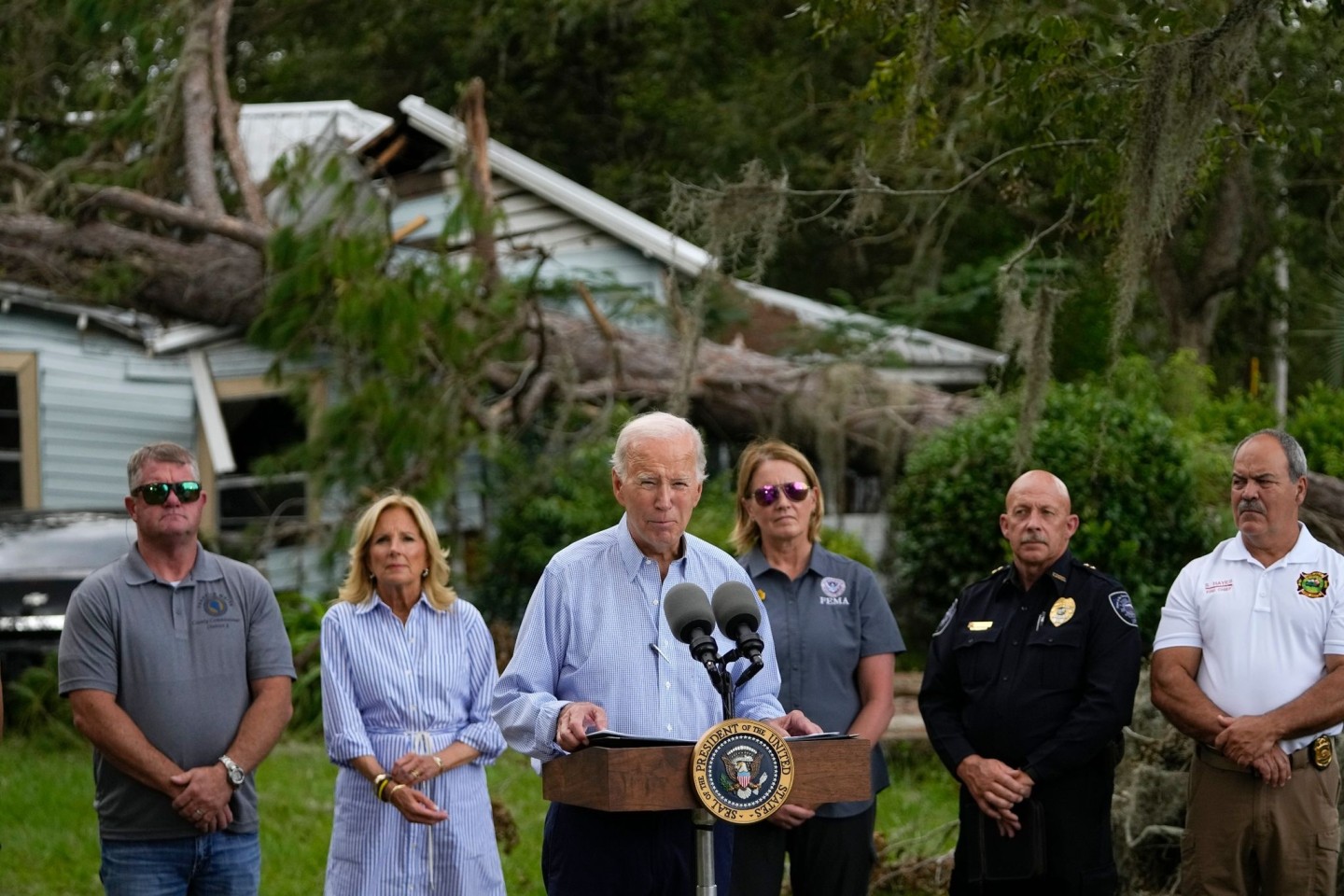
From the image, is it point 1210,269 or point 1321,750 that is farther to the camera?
point 1210,269

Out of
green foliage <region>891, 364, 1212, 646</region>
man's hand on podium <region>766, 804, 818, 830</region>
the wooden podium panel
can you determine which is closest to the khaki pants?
man's hand on podium <region>766, 804, 818, 830</region>

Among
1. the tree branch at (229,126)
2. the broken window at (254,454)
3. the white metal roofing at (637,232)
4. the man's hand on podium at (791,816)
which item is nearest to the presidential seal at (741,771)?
the man's hand on podium at (791,816)

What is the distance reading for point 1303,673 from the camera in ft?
17.5

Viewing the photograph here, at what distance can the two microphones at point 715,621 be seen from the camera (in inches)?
146

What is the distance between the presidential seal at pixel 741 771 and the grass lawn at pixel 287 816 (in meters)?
4.07

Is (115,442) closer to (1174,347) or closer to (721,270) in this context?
(721,270)

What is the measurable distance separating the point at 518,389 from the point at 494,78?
437 inches

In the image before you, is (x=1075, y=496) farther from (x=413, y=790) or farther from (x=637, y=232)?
(x=637, y=232)

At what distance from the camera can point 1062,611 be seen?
218 inches

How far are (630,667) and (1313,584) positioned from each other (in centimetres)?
249

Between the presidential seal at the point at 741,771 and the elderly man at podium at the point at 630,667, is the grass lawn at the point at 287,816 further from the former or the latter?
the presidential seal at the point at 741,771

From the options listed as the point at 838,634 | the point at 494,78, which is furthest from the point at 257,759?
the point at 494,78

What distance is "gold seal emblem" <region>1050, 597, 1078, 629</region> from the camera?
5.53 meters

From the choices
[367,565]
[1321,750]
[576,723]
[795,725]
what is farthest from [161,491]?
[1321,750]
